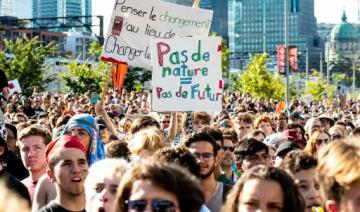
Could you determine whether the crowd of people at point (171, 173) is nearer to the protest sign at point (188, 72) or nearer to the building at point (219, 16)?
the protest sign at point (188, 72)

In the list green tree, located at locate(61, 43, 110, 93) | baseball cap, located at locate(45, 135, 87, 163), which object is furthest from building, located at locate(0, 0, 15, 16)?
baseball cap, located at locate(45, 135, 87, 163)

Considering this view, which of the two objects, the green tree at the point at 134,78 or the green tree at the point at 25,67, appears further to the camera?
the green tree at the point at 134,78

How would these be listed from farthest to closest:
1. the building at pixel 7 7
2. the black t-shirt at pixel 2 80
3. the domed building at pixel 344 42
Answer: the domed building at pixel 344 42
the building at pixel 7 7
the black t-shirt at pixel 2 80

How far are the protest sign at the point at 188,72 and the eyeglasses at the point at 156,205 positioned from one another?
6.77 meters

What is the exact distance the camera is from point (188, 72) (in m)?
10.5

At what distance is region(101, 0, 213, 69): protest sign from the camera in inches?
440

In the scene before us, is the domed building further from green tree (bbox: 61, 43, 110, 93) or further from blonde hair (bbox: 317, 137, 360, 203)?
blonde hair (bbox: 317, 137, 360, 203)

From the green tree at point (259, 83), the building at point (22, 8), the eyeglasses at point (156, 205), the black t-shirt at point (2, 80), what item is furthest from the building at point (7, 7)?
the eyeglasses at point (156, 205)

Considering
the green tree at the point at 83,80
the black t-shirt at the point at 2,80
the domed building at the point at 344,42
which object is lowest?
the black t-shirt at the point at 2,80

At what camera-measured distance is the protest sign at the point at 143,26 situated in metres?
11.2

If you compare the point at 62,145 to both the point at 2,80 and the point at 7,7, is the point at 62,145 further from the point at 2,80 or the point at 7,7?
the point at 7,7

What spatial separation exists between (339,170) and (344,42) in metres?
174

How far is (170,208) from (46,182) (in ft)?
8.68

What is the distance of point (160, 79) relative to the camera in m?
10.4
